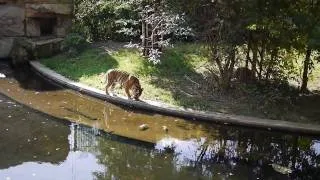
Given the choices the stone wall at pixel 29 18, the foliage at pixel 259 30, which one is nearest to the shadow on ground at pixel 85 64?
the stone wall at pixel 29 18

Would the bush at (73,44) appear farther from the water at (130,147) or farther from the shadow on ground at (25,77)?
the water at (130,147)

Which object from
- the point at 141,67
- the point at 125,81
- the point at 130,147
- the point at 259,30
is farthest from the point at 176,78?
the point at 130,147

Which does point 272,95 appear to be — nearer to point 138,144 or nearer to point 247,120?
point 247,120

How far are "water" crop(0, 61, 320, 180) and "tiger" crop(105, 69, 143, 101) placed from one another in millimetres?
497

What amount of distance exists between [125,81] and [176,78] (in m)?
2.03

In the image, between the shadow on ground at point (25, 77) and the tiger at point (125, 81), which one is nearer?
the tiger at point (125, 81)

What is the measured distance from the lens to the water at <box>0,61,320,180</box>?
901cm

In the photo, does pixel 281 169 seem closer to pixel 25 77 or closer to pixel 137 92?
pixel 137 92

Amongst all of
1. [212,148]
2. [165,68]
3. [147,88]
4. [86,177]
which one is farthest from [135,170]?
[165,68]

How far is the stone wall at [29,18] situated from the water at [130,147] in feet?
17.4

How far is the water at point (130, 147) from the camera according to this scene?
29.6 feet

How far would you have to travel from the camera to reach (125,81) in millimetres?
12625

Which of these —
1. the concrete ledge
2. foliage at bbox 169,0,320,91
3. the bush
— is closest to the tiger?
the concrete ledge

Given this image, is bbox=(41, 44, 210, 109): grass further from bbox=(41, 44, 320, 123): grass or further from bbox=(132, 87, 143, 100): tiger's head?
bbox=(132, 87, 143, 100): tiger's head
